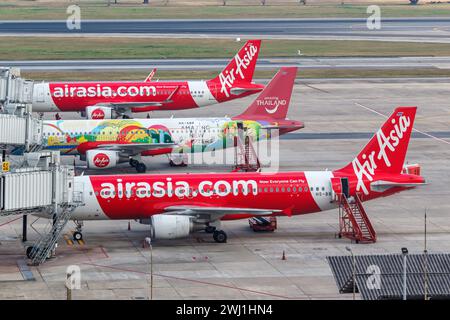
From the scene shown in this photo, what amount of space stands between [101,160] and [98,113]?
22163mm

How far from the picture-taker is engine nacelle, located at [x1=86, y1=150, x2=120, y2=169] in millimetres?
91000

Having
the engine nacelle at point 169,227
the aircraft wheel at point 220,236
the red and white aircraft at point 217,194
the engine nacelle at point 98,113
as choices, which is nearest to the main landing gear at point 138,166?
the engine nacelle at point 98,113

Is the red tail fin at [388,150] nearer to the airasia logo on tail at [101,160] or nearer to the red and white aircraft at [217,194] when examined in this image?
the red and white aircraft at [217,194]

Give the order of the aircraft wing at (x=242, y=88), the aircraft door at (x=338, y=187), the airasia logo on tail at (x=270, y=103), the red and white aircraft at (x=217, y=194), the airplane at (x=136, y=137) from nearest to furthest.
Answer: the red and white aircraft at (x=217, y=194), the aircraft door at (x=338, y=187), the airplane at (x=136, y=137), the airasia logo on tail at (x=270, y=103), the aircraft wing at (x=242, y=88)

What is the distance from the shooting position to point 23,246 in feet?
226

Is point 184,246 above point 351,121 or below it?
below

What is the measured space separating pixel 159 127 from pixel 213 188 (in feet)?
84.6

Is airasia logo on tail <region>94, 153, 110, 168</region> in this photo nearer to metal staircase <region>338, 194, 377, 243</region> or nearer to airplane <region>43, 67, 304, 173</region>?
airplane <region>43, 67, 304, 173</region>

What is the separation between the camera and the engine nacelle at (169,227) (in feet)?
221

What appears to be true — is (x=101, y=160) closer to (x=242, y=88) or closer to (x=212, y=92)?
(x=212, y=92)

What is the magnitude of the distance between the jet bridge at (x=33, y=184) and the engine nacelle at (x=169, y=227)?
4.76 metres

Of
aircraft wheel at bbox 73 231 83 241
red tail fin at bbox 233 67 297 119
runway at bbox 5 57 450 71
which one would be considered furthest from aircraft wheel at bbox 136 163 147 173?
runway at bbox 5 57 450 71
